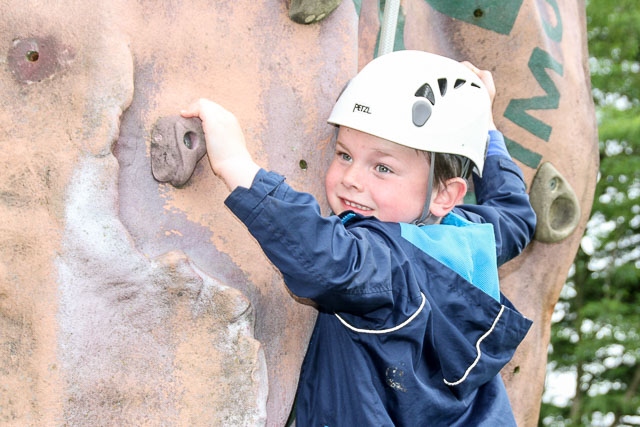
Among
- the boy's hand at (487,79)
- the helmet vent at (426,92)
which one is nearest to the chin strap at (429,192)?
the helmet vent at (426,92)

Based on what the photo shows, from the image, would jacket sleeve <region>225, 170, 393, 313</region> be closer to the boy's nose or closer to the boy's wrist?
the boy's wrist

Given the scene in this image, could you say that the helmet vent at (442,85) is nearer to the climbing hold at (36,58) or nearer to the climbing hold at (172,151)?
the climbing hold at (172,151)

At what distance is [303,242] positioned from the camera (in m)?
1.56

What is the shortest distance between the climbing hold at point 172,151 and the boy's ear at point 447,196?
62 cm

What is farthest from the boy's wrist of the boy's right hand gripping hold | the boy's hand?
the boy's hand

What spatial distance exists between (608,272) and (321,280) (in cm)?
587

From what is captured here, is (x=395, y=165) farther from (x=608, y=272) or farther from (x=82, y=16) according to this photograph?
(x=608, y=272)

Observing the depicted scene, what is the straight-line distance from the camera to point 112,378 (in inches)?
61.5

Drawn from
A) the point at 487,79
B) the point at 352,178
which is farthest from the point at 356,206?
the point at 487,79

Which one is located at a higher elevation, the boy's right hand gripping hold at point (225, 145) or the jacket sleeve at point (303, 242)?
the boy's right hand gripping hold at point (225, 145)

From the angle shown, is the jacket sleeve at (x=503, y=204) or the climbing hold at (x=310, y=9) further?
the jacket sleeve at (x=503, y=204)

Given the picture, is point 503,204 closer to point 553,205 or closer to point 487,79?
point 487,79

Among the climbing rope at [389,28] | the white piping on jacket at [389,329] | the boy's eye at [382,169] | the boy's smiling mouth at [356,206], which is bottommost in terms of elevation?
the white piping on jacket at [389,329]

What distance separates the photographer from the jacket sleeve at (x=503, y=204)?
7.54ft
